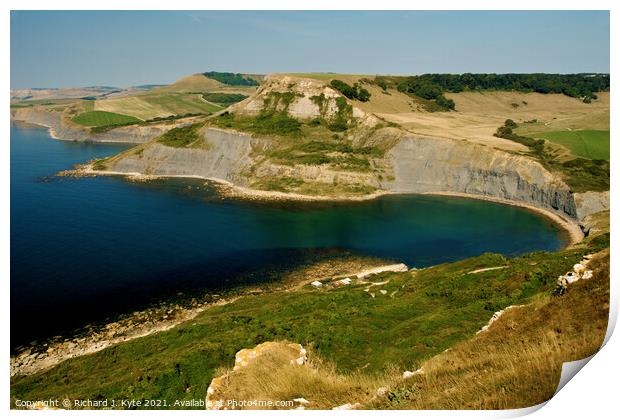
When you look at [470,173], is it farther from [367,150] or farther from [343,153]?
[343,153]

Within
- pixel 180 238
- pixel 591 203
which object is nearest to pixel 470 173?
pixel 591 203

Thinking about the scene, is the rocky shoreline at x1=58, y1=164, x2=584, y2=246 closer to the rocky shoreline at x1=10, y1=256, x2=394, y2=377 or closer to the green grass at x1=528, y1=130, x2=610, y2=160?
the green grass at x1=528, y1=130, x2=610, y2=160

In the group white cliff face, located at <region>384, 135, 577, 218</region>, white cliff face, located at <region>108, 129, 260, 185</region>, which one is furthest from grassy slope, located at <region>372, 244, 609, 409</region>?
white cliff face, located at <region>108, 129, 260, 185</region>

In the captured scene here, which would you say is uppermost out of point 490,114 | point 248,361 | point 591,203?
point 490,114

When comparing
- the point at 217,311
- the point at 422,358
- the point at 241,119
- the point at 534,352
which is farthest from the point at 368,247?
the point at 241,119

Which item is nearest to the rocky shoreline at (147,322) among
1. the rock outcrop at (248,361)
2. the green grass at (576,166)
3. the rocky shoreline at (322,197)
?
the rock outcrop at (248,361)

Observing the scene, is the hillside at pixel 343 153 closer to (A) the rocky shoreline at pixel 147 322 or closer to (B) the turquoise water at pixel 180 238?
(B) the turquoise water at pixel 180 238

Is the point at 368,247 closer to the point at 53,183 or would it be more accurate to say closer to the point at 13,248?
the point at 13,248

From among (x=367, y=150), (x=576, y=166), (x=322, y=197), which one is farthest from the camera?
(x=367, y=150)
